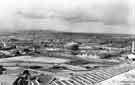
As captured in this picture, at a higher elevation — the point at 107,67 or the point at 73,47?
the point at 73,47

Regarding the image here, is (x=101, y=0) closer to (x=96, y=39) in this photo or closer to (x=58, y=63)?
(x=96, y=39)

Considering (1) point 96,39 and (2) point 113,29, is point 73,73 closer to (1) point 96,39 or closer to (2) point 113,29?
(1) point 96,39

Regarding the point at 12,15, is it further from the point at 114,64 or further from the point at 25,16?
the point at 114,64

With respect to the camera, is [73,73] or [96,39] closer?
[73,73]

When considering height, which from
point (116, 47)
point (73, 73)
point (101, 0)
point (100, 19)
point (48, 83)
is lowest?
point (48, 83)

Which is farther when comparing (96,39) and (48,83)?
(96,39)

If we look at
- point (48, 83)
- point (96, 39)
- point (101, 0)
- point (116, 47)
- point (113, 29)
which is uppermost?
point (101, 0)

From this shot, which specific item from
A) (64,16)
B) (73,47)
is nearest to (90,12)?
(64,16)

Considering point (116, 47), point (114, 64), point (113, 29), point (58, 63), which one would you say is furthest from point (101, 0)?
point (58, 63)

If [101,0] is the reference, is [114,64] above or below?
below
